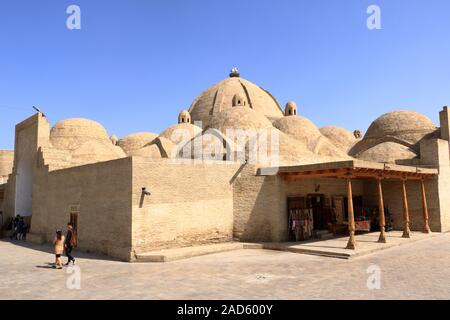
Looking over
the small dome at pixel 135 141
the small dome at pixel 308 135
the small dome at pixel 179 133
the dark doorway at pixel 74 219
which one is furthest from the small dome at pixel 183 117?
the dark doorway at pixel 74 219

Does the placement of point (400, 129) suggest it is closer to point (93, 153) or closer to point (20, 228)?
point (93, 153)

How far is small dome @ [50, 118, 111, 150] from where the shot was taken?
26.1 metres

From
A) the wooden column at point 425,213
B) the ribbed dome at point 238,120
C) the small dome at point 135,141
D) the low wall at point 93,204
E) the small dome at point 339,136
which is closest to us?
the low wall at point 93,204

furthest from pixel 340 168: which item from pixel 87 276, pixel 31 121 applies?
pixel 31 121

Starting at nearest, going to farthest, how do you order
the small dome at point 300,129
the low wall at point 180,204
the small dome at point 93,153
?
the low wall at point 180,204
the small dome at point 93,153
the small dome at point 300,129

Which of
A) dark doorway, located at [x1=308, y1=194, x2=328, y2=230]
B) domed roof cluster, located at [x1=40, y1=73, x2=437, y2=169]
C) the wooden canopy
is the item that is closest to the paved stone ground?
the wooden canopy

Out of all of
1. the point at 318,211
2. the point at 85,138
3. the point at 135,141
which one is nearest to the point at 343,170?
the point at 318,211

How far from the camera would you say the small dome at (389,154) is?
71.1 feet

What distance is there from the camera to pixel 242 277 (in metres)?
9.29

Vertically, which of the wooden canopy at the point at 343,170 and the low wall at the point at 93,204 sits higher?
the wooden canopy at the point at 343,170

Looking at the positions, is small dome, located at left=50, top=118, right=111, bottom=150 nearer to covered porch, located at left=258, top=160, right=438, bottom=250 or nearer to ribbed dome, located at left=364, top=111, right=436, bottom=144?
covered porch, located at left=258, top=160, right=438, bottom=250

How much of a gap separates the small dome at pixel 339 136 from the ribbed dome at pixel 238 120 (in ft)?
54.8

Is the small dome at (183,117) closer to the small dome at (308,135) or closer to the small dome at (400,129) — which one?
the small dome at (308,135)

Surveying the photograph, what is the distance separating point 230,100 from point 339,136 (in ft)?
42.4
